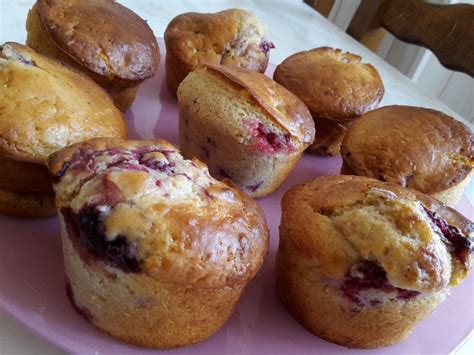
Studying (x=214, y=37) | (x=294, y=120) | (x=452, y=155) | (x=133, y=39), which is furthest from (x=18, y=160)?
(x=452, y=155)

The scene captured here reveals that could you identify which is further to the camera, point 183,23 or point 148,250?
point 183,23

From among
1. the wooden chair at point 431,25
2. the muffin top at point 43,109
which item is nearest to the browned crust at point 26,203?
the muffin top at point 43,109

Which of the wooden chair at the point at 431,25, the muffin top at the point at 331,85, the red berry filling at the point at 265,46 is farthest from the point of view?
the wooden chair at the point at 431,25

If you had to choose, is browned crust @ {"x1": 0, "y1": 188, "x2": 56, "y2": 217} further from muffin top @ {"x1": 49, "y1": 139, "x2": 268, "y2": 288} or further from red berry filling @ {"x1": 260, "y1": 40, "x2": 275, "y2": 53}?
red berry filling @ {"x1": 260, "y1": 40, "x2": 275, "y2": 53}

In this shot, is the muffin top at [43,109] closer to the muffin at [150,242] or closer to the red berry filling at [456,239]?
the muffin at [150,242]

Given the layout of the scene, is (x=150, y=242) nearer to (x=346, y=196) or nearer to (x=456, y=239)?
(x=346, y=196)

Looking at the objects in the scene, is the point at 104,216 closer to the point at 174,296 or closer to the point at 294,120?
the point at 174,296
